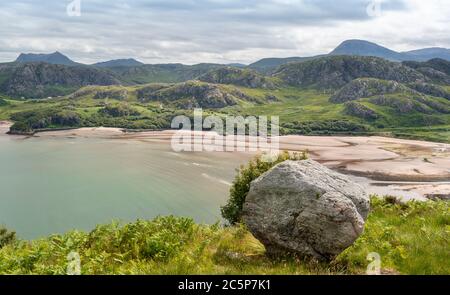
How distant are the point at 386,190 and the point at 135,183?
5907 centimetres

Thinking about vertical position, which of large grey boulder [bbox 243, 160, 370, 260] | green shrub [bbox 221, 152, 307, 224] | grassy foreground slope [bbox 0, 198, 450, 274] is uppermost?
large grey boulder [bbox 243, 160, 370, 260]

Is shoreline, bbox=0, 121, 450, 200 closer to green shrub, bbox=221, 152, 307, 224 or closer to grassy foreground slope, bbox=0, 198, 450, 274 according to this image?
green shrub, bbox=221, 152, 307, 224

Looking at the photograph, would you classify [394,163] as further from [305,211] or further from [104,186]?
[305,211]

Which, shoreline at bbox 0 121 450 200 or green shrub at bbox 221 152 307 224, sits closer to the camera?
green shrub at bbox 221 152 307 224

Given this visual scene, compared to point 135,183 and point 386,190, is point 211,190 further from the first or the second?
point 386,190

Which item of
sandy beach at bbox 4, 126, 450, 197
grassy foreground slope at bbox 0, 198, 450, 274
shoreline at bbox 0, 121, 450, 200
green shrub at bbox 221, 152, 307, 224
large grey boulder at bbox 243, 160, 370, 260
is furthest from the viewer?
shoreline at bbox 0, 121, 450, 200

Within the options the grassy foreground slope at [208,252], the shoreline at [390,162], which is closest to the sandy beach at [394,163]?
the shoreline at [390,162]

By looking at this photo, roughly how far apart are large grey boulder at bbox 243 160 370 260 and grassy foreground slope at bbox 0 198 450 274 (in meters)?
0.70

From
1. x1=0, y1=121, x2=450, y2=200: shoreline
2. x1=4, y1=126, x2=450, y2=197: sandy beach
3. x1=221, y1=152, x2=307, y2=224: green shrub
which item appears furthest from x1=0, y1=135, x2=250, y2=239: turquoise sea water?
x1=4, y1=126, x2=450, y2=197: sandy beach

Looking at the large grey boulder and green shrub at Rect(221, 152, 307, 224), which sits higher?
the large grey boulder

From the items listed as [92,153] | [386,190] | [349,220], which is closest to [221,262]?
[349,220]

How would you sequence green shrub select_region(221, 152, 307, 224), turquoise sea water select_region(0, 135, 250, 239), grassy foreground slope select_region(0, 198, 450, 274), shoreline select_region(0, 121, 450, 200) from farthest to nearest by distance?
shoreline select_region(0, 121, 450, 200), turquoise sea water select_region(0, 135, 250, 239), green shrub select_region(221, 152, 307, 224), grassy foreground slope select_region(0, 198, 450, 274)

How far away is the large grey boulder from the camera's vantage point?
14492 millimetres

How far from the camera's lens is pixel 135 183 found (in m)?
99.4
